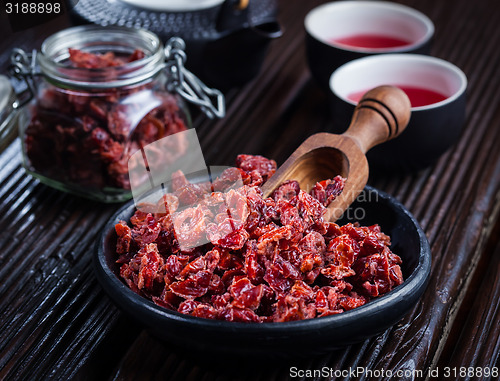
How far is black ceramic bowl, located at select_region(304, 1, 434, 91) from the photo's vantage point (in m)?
1.57

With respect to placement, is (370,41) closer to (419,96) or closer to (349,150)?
(419,96)

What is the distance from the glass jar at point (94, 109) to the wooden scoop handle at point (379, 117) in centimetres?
33

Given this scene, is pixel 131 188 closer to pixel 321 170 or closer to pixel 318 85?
pixel 321 170

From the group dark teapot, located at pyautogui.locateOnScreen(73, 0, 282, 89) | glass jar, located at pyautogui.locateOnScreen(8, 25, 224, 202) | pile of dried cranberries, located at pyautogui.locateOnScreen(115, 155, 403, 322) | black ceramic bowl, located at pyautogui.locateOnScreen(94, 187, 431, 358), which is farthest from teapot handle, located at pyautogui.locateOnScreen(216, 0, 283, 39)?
black ceramic bowl, located at pyautogui.locateOnScreen(94, 187, 431, 358)

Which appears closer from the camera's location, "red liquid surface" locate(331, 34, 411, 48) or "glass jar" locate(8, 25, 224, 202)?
"glass jar" locate(8, 25, 224, 202)

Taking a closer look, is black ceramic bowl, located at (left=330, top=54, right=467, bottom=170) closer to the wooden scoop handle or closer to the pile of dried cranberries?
the wooden scoop handle

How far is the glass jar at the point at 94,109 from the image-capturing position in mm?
1170

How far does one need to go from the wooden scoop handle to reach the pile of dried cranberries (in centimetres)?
21

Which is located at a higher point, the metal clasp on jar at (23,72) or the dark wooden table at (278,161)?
the metal clasp on jar at (23,72)

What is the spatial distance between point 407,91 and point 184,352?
86 cm

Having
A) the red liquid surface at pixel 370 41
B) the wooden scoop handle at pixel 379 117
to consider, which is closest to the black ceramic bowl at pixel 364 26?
the red liquid surface at pixel 370 41

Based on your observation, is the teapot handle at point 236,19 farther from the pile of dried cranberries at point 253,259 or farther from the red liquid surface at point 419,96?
the pile of dried cranberries at point 253,259

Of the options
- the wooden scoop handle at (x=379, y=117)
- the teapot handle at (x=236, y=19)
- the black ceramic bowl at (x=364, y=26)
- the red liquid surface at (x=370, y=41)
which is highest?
the teapot handle at (x=236, y=19)

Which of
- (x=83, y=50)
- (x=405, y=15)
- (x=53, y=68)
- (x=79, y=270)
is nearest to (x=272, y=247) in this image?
(x=79, y=270)
